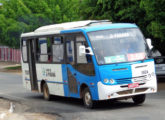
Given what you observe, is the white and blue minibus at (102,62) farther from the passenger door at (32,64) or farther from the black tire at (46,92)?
the passenger door at (32,64)

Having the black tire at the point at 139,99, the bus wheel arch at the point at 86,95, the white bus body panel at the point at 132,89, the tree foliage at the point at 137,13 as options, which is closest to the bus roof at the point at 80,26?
the white bus body panel at the point at 132,89

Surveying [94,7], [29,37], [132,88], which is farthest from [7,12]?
[132,88]

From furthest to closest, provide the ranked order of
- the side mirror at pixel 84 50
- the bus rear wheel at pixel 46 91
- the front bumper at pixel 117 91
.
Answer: the bus rear wheel at pixel 46 91 → the side mirror at pixel 84 50 → the front bumper at pixel 117 91

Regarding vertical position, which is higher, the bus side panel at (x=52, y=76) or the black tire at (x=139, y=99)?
the bus side panel at (x=52, y=76)

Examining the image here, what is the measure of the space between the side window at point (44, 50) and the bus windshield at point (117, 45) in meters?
3.76

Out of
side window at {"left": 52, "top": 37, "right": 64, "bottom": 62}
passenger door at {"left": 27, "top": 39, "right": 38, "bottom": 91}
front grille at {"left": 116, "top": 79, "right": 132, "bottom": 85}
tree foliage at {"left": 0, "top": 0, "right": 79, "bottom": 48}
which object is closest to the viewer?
front grille at {"left": 116, "top": 79, "right": 132, "bottom": 85}

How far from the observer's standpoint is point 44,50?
19.2 metres

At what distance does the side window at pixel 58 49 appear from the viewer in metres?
17.4

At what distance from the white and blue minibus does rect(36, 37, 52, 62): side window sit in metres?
0.81

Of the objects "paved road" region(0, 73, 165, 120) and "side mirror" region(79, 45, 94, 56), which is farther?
"side mirror" region(79, 45, 94, 56)

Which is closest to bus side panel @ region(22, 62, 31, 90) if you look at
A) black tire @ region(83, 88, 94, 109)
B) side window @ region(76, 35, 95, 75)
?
side window @ region(76, 35, 95, 75)

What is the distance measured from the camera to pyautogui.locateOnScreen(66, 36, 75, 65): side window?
645 inches

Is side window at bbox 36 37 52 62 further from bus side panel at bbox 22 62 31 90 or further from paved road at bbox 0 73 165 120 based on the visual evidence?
paved road at bbox 0 73 165 120

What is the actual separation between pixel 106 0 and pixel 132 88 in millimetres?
13111
